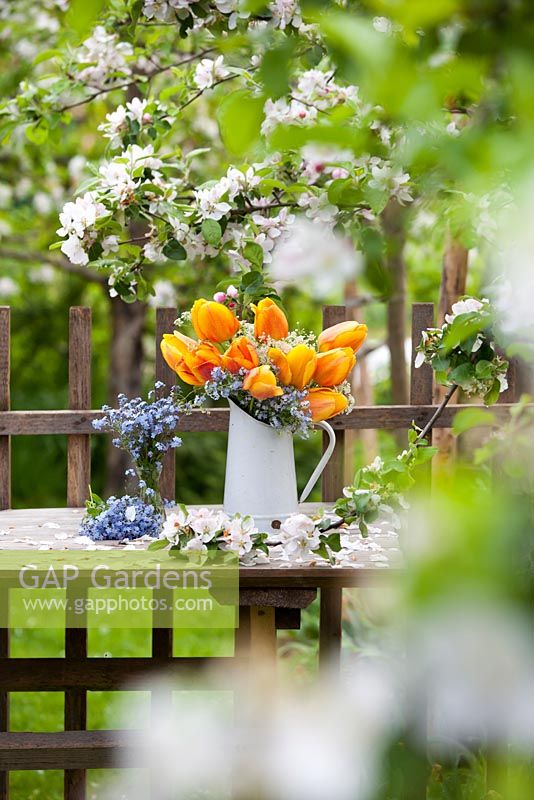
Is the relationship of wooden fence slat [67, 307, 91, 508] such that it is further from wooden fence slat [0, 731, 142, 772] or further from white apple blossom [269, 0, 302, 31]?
white apple blossom [269, 0, 302, 31]

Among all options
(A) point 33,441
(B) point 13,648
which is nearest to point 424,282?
(A) point 33,441

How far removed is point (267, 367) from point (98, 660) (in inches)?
34.5

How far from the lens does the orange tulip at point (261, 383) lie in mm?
1962

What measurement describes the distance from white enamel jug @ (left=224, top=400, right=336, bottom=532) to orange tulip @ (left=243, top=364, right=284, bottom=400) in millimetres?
91

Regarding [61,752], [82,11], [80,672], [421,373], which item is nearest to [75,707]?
[80,672]

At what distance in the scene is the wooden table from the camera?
190 centimetres

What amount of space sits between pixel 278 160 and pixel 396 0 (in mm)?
2052

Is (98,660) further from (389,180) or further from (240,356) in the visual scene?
(389,180)

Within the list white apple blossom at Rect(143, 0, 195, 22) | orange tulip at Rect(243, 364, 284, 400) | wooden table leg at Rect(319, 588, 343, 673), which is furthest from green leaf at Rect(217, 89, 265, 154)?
wooden table leg at Rect(319, 588, 343, 673)

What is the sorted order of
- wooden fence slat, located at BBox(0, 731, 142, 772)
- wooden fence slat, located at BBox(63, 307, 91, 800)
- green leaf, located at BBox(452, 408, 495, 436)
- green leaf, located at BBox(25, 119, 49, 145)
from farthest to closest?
green leaf, located at BBox(25, 119, 49, 145) → wooden fence slat, located at BBox(63, 307, 91, 800) → wooden fence slat, located at BBox(0, 731, 142, 772) → green leaf, located at BBox(452, 408, 495, 436)

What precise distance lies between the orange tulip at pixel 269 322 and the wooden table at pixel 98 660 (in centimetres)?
46

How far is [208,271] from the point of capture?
575 centimetres

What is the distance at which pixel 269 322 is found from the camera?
2.04 m

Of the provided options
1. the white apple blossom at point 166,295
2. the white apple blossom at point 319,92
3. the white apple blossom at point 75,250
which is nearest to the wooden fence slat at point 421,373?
the white apple blossom at point 319,92
